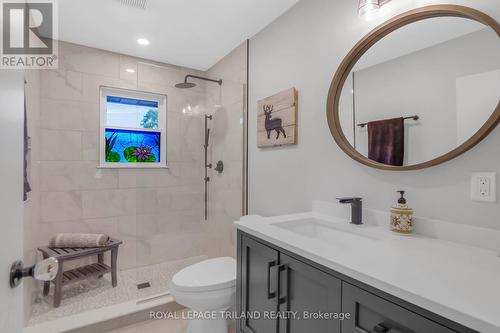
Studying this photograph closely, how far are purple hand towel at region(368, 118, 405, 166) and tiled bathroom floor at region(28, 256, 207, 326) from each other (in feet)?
6.85

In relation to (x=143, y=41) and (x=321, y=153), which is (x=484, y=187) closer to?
(x=321, y=153)

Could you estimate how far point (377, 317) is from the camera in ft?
2.48

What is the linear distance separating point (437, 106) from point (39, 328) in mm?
2797

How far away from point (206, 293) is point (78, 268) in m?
1.54

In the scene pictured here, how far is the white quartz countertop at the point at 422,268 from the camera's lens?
0.59 meters

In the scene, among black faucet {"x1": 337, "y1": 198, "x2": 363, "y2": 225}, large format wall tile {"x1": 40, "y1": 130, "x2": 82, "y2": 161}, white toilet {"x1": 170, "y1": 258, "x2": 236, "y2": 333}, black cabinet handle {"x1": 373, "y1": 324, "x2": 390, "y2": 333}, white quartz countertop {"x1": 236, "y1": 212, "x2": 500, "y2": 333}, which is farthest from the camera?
large format wall tile {"x1": 40, "y1": 130, "x2": 82, "y2": 161}

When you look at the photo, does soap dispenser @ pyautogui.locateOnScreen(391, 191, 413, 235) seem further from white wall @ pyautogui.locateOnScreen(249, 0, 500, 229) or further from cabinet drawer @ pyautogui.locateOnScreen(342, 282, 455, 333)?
A: cabinet drawer @ pyautogui.locateOnScreen(342, 282, 455, 333)

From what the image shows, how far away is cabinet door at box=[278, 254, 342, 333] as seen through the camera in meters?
0.90

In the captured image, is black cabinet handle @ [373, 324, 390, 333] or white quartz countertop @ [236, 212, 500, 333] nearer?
white quartz countertop @ [236, 212, 500, 333]

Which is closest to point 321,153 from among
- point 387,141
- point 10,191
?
point 387,141

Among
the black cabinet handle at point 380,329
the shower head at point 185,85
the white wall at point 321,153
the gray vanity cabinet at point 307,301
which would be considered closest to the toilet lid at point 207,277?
the gray vanity cabinet at point 307,301

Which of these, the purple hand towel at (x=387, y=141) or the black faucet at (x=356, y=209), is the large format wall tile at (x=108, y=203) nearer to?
the black faucet at (x=356, y=209)

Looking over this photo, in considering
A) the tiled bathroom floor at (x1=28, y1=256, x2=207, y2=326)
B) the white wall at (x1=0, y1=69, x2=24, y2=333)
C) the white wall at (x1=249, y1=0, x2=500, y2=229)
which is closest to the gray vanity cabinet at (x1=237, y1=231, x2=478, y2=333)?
the white wall at (x1=249, y1=0, x2=500, y2=229)

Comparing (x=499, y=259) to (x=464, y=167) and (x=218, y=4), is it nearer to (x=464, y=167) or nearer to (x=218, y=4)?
(x=464, y=167)
